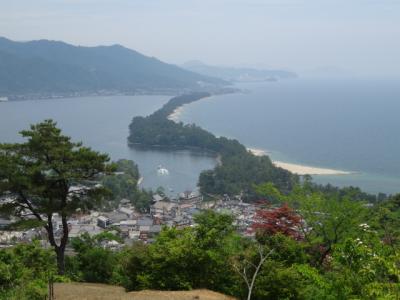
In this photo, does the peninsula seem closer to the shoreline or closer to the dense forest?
the shoreline

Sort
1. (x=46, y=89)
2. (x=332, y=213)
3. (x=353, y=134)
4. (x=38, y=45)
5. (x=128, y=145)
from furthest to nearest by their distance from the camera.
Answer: (x=38, y=45) → (x=46, y=89) → (x=353, y=134) → (x=128, y=145) → (x=332, y=213)

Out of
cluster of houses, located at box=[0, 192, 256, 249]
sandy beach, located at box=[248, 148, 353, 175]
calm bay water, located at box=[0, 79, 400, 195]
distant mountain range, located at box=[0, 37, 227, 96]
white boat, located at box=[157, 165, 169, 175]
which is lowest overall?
cluster of houses, located at box=[0, 192, 256, 249]

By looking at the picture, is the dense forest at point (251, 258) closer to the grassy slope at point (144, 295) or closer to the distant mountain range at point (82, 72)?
the grassy slope at point (144, 295)

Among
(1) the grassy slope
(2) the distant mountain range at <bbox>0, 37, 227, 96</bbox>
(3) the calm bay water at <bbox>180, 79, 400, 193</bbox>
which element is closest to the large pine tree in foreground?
(1) the grassy slope

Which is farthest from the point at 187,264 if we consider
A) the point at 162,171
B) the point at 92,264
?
the point at 162,171

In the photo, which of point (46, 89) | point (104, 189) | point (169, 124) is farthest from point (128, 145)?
point (46, 89)

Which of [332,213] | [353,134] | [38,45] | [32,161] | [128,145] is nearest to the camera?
[332,213]

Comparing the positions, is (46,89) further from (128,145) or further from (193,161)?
(193,161)
